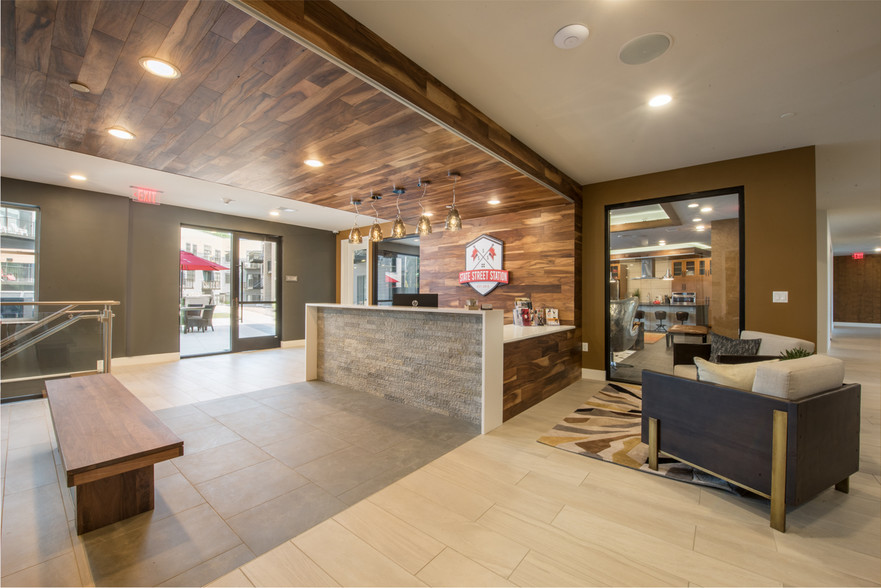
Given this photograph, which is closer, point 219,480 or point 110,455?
point 110,455

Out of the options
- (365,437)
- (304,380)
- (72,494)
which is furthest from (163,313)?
(365,437)

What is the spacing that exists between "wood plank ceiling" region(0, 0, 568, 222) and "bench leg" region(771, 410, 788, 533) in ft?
8.53

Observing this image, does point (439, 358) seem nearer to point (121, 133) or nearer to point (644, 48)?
point (644, 48)

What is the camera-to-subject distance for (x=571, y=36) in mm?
2021

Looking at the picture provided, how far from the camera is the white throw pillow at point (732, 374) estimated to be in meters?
2.01

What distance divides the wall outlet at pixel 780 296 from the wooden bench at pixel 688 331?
2.38ft

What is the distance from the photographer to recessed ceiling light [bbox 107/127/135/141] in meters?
2.67

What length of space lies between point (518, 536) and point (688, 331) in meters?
4.04

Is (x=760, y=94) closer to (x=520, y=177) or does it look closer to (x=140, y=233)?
(x=520, y=177)

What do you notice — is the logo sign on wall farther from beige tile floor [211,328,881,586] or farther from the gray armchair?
beige tile floor [211,328,881,586]

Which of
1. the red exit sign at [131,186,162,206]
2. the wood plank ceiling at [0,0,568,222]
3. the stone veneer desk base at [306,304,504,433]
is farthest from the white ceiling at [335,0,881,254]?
the red exit sign at [131,186,162,206]

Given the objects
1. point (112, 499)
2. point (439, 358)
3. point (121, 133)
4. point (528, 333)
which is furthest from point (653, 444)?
point (121, 133)

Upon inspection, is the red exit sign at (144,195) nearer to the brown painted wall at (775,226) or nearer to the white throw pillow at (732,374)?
the white throw pillow at (732,374)

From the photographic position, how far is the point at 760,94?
2635mm
